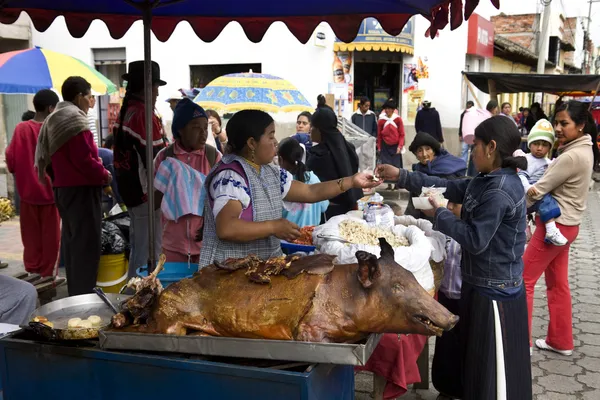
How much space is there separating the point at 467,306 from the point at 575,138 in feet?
6.30

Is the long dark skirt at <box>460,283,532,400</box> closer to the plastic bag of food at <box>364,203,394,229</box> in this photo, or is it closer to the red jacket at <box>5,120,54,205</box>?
the plastic bag of food at <box>364,203,394,229</box>

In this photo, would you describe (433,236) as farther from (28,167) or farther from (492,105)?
(492,105)

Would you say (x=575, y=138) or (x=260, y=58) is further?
(x=260, y=58)

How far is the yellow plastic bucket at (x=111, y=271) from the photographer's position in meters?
5.05

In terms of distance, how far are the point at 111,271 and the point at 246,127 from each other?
3.00 metres

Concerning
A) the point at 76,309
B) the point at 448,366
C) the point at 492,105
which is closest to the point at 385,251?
the point at 76,309

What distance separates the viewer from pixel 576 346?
4.62m

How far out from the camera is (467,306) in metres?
3.02

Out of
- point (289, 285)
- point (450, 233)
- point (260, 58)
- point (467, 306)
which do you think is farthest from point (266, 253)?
point (260, 58)

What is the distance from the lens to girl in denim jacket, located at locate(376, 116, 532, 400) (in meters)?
2.82

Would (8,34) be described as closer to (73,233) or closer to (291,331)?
(73,233)

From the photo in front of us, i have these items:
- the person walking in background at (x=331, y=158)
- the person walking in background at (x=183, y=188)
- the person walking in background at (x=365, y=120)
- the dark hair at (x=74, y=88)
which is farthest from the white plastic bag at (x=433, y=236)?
the person walking in background at (x=365, y=120)

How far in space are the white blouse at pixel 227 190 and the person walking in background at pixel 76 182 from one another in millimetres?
2404

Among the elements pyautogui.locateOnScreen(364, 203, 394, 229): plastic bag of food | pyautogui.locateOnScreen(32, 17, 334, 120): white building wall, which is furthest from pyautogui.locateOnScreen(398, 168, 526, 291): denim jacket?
pyautogui.locateOnScreen(32, 17, 334, 120): white building wall
